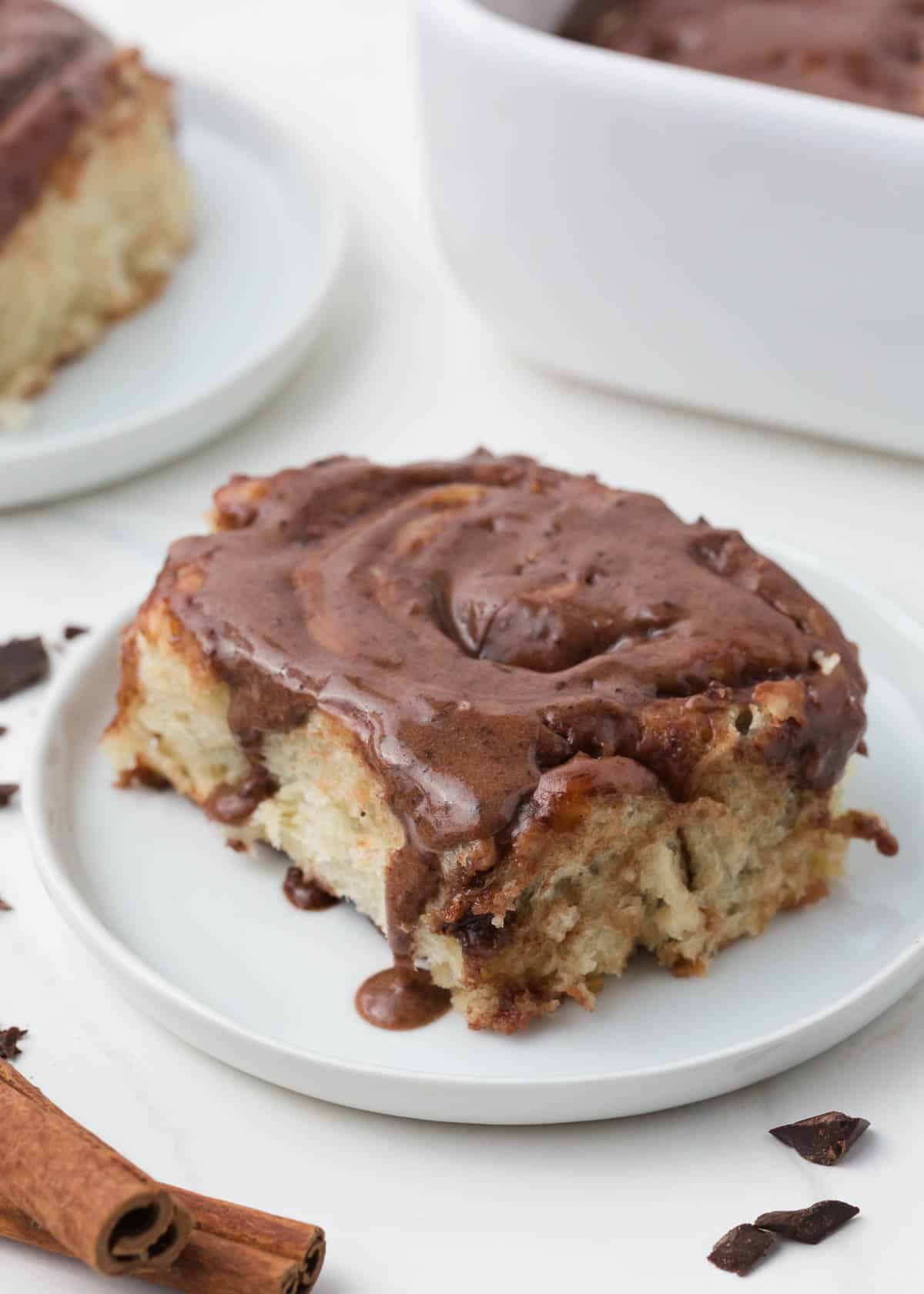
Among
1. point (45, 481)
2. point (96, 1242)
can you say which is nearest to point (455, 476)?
point (45, 481)

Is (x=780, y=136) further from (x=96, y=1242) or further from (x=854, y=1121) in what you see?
(x=96, y=1242)

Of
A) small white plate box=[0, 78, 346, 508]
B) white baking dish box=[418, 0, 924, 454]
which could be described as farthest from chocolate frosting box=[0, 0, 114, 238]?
white baking dish box=[418, 0, 924, 454]

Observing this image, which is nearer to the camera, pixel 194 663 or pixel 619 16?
pixel 194 663

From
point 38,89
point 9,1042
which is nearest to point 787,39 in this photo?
point 38,89

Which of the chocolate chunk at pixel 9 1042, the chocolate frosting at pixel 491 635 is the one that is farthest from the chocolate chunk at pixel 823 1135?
the chocolate chunk at pixel 9 1042

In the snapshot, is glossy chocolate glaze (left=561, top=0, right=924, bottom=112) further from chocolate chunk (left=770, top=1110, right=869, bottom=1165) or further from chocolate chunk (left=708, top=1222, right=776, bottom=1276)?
chocolate chunk (left=708, top=1222, right=776, bottom=1276)

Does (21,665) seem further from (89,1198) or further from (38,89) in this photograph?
(38,89)
